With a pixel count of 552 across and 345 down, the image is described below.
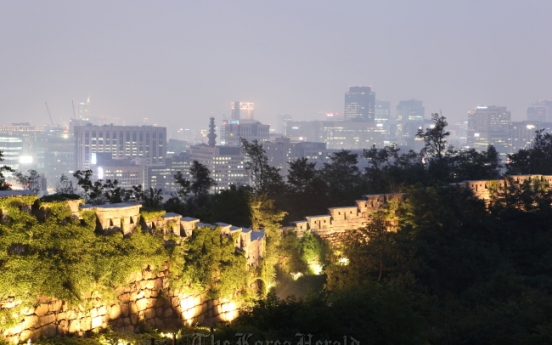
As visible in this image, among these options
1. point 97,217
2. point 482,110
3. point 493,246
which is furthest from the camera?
point 482,110

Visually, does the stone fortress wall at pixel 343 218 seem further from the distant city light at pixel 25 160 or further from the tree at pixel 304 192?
the distant city light at pixel 25 160

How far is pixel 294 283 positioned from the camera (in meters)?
18.2

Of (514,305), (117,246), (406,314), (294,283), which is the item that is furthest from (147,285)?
(514,305)

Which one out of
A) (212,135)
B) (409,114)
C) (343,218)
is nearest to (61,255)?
(343,218)

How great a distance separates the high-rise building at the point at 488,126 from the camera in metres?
102

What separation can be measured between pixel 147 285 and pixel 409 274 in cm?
744

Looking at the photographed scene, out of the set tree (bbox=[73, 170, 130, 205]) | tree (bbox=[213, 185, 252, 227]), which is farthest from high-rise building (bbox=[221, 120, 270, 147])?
tree (bbox=[213, 185, 252, 227])

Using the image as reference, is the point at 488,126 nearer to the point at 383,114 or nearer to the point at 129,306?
the point at 383,114

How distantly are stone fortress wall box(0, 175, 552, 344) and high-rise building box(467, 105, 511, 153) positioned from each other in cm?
9149

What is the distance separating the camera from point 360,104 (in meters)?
142

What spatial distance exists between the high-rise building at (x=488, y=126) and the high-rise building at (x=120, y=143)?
151ft

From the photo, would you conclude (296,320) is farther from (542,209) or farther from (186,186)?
(542,209)

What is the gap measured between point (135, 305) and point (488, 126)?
10404cm

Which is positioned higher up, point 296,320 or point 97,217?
point 97,217
